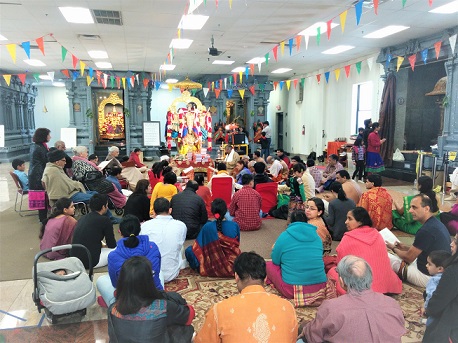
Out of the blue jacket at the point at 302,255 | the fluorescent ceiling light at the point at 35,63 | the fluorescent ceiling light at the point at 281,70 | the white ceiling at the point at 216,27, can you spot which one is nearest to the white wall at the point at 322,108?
the white ceiling at the point at 216,27

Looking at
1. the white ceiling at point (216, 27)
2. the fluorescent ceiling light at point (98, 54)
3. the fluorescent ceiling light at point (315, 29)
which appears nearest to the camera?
the white ceiling at point (216, 27)

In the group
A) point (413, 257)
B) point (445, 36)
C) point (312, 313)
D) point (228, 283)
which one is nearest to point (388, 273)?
point (413, 257)

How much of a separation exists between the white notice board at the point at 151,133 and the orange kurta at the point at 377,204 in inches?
414

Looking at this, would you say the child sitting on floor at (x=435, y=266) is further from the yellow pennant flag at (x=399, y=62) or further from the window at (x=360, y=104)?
the window at (x=360, y=104)

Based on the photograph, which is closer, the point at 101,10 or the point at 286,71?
the point at 101,10

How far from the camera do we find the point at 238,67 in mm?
13430

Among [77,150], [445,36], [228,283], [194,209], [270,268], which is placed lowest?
[228,283]

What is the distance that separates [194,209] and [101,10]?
438 cm

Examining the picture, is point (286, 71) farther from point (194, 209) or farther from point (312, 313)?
point (312, 313)

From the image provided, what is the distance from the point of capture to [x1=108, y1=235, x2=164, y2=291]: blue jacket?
106 inches

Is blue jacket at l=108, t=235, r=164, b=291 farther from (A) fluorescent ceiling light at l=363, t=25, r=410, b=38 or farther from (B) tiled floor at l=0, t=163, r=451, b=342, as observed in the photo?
(A) fluorescent ceiling light at l=363, t=25, r=410, b=38

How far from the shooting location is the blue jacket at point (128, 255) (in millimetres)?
2688

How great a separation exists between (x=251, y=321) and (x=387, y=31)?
8.38m

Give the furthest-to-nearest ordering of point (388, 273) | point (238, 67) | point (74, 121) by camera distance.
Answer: point (74, 121) < point (238, 67) < point (388, 273)
